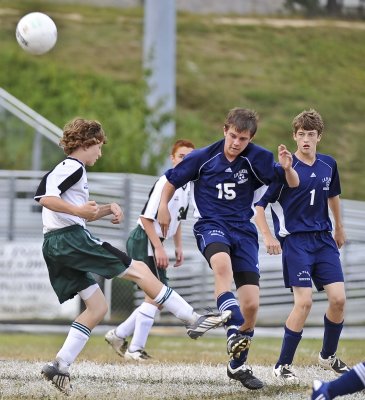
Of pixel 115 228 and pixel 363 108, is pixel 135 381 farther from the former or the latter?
pixel 363 108

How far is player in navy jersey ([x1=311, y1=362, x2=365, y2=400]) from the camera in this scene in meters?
6.34

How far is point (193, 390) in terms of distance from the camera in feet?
25.4

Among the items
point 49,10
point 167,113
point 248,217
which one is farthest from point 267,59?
point 248,217

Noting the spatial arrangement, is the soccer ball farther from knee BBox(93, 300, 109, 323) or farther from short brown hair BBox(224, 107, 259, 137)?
knee BBox(93, 300, 109, 323)

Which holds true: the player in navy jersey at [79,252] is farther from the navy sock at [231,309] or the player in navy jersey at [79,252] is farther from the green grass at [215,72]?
the green grass at [215,72]

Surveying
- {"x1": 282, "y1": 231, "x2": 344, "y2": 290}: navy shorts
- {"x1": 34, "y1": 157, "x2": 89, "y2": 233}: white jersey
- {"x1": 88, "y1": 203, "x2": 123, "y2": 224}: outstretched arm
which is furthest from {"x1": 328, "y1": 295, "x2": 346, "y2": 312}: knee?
{"x1": 34, "y1": 157, "x2": 89, "y2": 233}: white jersey

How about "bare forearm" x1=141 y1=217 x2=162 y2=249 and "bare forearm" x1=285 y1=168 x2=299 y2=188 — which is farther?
"bare forearm" x1=141 y1=217 x2=162 y2=249

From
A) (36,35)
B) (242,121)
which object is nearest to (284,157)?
(242,121)

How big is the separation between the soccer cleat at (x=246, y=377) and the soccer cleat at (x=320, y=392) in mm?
1333

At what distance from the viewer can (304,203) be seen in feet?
28.0

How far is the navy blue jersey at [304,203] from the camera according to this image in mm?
8516

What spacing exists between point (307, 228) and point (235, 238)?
0.70m

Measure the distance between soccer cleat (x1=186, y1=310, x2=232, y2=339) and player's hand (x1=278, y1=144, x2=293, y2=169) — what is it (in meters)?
1.19

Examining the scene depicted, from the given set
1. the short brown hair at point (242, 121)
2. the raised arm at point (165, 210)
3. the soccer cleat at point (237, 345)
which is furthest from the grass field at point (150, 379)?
the short brown hair at point (242, 121)
